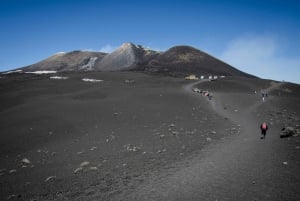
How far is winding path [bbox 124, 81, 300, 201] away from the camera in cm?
917

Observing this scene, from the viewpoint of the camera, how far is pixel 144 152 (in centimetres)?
1605

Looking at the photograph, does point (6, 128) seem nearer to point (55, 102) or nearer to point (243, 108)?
point (55, 102)

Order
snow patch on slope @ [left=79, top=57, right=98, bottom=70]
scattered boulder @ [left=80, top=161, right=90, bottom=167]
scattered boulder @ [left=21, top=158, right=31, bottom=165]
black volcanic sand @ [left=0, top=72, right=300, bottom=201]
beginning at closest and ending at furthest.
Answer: black volcanic sand @ [left=0, top=72, right=300, bottom=201] → scattered boulder @ [left=80, top=161, right=90, bottom=167] → scattered boulder @ [left=21, top=158, right=31, bottom=165] → snow patch on slope @ [left=79, top=57, right=98, bottom=70]

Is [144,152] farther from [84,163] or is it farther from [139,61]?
[139,61]

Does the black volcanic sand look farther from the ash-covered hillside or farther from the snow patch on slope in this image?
the snow patch on slope

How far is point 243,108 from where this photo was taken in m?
33.2

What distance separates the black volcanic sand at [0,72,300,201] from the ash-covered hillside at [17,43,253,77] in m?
80.9

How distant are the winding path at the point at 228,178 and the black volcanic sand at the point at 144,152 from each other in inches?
1.4

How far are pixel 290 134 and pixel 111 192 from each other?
13758 millimetres

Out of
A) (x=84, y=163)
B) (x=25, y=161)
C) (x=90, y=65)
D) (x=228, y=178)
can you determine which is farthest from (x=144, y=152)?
(x=90, y=65)

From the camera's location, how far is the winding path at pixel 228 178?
917 cm

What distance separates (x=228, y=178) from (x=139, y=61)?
394ft

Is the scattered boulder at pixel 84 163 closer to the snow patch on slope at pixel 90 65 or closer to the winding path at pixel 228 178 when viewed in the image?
the winding path at pixel 228 178

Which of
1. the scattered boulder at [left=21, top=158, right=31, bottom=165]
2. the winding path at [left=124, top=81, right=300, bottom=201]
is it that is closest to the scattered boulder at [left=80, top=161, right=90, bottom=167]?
the scattered boulder at [left=21, top=158, right=31, bottom=165]
